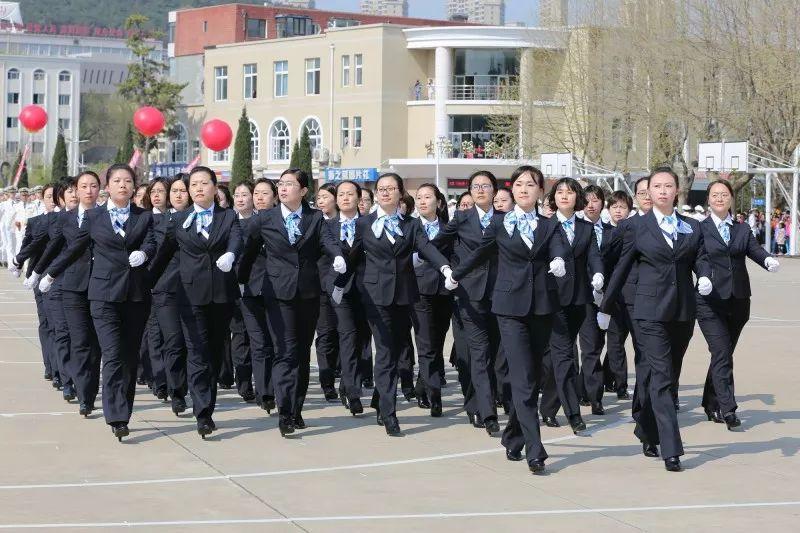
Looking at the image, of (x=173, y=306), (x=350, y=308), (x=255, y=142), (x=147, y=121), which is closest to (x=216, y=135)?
(x=147, y=121)

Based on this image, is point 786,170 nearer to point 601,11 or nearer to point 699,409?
point 601,11

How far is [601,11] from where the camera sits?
54.7 m

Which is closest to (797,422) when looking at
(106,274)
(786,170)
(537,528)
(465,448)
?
(465,448)

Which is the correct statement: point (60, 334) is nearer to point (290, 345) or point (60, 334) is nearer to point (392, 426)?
point (290, 345)

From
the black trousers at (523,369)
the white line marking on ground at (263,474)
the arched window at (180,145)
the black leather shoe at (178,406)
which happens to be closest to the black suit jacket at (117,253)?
the black leather shoe at (178,406)

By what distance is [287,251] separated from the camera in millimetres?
11320

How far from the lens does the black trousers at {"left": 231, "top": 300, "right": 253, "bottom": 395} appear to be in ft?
43.8

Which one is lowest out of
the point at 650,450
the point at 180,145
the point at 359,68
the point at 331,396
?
the point at 331,396

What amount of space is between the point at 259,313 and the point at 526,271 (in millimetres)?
2850

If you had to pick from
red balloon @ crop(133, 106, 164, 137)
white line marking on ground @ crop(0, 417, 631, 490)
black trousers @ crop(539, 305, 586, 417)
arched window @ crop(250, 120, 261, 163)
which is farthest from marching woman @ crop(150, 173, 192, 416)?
arched window @ crop(250, 120, 261, 163)

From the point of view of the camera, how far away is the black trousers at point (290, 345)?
1130cm

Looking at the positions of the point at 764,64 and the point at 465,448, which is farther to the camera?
the point at 764,64

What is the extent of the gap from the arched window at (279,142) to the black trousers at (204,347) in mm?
69459

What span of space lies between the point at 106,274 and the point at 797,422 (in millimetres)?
5807
